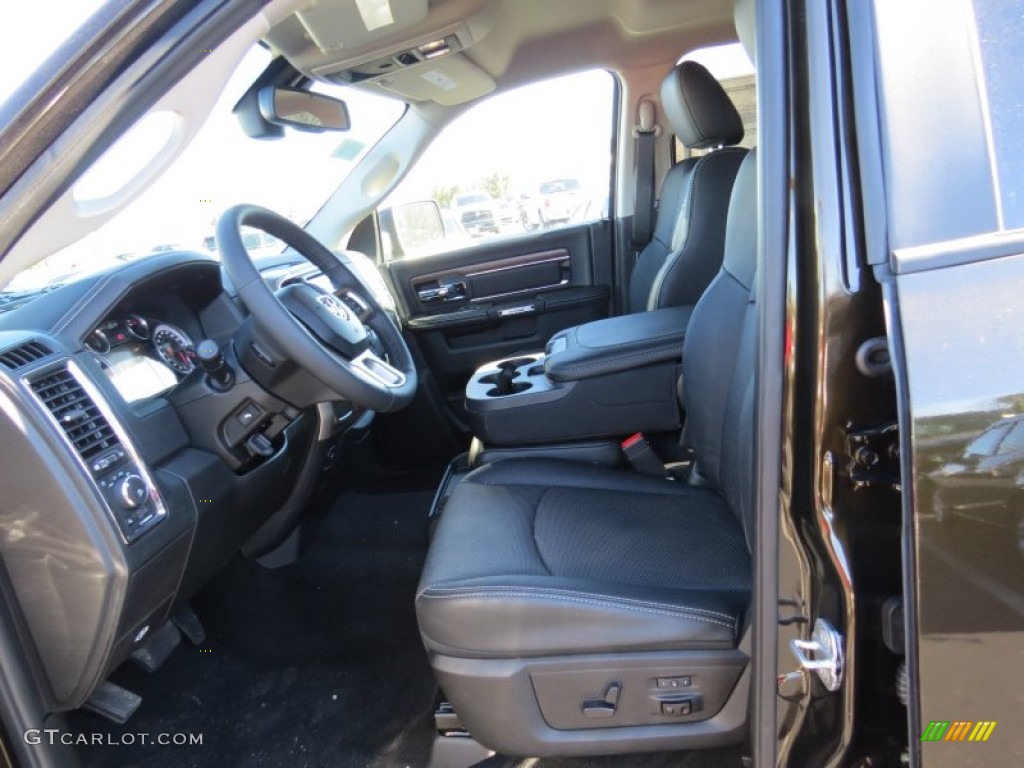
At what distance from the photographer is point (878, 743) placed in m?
0.95

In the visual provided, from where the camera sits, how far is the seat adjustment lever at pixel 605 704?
1.18 metres

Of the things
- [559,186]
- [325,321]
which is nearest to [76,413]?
[325,321]

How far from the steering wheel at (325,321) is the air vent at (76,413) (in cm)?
32

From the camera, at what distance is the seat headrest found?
2248mm

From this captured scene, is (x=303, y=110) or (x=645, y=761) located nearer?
(x=645, y=761)

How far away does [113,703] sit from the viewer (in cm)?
166

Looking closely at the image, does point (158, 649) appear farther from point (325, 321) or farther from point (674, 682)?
point (674, 682)

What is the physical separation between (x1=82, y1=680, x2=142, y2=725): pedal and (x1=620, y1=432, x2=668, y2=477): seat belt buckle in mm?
1287

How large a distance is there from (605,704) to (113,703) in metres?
1.15

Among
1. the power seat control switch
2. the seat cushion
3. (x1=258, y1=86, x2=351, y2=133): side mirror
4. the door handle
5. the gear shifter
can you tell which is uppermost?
(x1=258, y1=86, x2=351, y2=133): side mirror

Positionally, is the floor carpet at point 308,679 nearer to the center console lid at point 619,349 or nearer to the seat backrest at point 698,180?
the center console lid at point 619,349

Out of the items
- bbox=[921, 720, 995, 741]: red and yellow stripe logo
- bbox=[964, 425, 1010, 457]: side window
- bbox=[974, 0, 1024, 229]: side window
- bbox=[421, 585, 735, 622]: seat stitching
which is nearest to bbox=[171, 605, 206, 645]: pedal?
bbox=[421, 585, 735, 622]: seat stitching

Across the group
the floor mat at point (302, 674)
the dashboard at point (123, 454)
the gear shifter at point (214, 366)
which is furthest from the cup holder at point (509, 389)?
the gear shifter at point (214, 366)

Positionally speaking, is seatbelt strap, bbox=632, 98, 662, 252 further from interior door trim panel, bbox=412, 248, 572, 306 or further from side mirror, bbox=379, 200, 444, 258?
side mirror, bbox=379, 200, 444, 258
